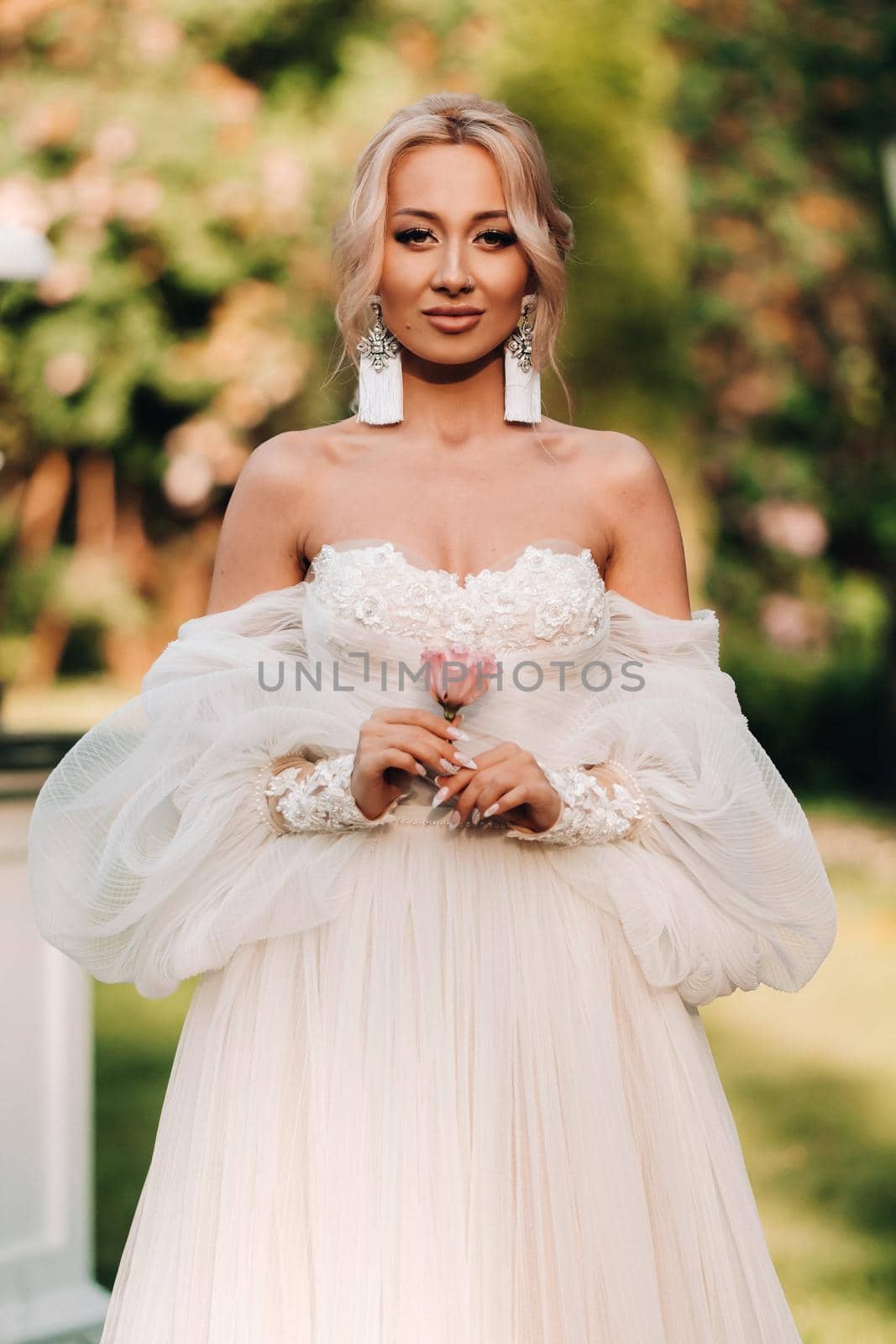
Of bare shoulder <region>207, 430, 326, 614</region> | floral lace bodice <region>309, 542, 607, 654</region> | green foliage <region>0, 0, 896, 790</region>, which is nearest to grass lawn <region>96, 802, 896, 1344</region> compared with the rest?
floral lace bodice <region>309, 542, 607, 654</region>

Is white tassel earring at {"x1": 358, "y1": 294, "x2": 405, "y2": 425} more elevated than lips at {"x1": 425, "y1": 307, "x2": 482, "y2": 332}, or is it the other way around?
lips at {"x1": 425, "y1": 307, "x2": 482, "y2": 332}

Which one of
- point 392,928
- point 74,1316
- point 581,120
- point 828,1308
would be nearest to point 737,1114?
point 828,1308

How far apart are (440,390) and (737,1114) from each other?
358cm

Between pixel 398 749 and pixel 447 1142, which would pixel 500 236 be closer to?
pixel 398 749

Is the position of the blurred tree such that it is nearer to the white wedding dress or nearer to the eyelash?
the eyelash

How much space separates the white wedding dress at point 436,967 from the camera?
6.78ft

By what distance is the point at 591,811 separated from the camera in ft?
7.27

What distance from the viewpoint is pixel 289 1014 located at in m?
2.20

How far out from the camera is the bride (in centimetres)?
208

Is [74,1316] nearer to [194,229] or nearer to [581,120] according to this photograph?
[581,120]

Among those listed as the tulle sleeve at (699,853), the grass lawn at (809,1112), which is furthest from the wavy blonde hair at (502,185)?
the grass lawn at (809,1112)

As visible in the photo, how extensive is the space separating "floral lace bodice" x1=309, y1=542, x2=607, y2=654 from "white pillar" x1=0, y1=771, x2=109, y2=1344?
151cm

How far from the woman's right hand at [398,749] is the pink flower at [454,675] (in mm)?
34

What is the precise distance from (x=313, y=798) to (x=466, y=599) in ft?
1.21
